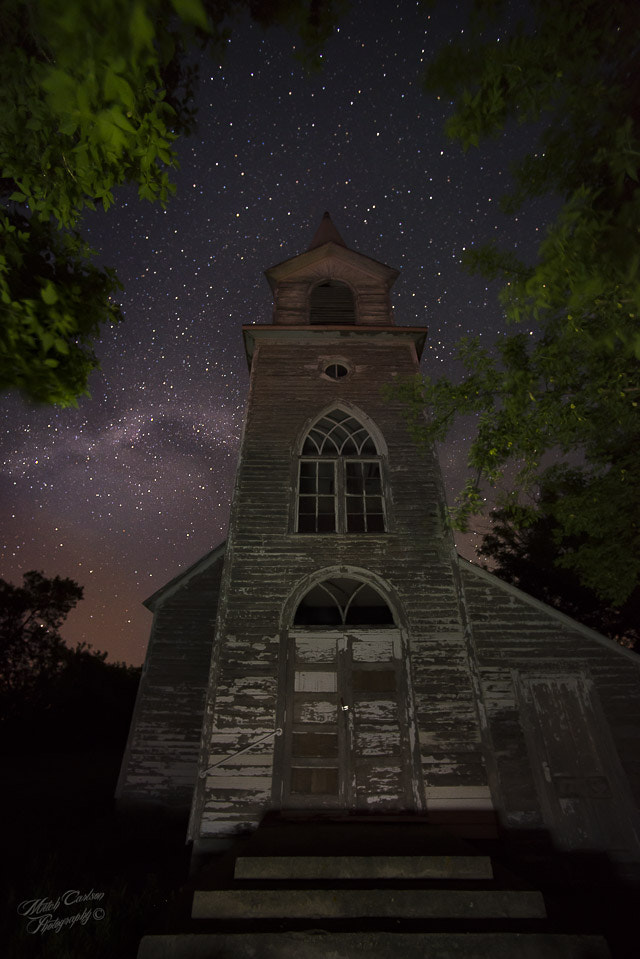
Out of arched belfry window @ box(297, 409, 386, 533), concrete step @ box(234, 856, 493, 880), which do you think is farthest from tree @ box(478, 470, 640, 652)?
concrete step @ box(234, 856, 493, 880)

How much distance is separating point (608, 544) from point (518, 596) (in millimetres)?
3066

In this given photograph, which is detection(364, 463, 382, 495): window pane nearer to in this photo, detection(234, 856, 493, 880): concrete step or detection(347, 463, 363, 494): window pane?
detection(347, 463, 363, 494): window pane

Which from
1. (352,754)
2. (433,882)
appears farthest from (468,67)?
(352,754)

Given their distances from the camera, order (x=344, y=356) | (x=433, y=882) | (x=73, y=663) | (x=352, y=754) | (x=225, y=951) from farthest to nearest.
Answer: (x=73, y=663), (x=344, y=356), (x=352, y=754), (x=433, y=882), (x=225, y=951)

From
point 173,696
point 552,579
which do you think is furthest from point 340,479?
point 552,579

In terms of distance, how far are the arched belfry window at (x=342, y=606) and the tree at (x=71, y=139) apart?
516 centimetres

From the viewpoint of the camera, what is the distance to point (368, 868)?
4320mm

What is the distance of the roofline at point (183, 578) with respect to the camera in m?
10.1

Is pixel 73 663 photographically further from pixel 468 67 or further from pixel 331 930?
pixel 468 67

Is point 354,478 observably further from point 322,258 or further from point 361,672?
point 322,258

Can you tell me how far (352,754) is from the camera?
6789 mm

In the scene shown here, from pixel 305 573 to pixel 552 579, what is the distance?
1497 centimetres

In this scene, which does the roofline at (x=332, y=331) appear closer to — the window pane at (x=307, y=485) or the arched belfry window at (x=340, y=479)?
the arched belfry window at (x=340, y=479)

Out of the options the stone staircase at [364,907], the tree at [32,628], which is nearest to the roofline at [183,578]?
the stone staircase at [364,907]
